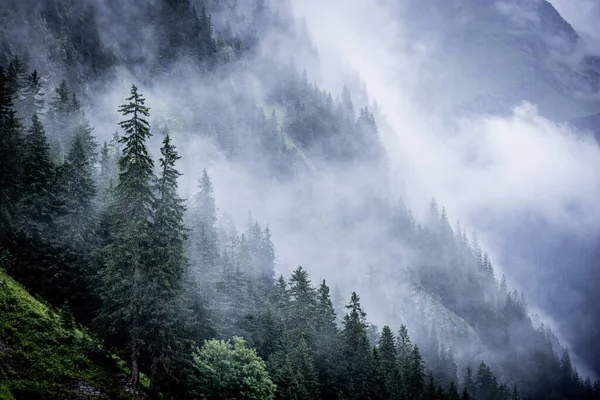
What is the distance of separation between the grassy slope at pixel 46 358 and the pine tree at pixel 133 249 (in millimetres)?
1873

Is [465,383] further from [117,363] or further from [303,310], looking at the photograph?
[117,363]

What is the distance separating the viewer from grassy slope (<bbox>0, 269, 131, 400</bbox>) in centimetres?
2198

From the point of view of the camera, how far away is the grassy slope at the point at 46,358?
22.0 meters

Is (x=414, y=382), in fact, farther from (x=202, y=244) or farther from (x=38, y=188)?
(x=38, y=188)

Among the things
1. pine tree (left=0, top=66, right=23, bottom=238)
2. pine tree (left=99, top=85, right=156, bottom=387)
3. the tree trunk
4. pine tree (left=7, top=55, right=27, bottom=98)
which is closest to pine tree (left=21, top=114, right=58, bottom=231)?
pine tree (left=0, top=66, right=23, bottom=238)

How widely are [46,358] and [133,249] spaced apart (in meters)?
7.89

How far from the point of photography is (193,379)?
104 feet

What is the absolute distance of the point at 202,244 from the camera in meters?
50.8

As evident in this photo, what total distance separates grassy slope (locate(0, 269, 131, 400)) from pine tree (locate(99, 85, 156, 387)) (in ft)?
6.15

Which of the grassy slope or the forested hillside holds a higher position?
the forested hillside

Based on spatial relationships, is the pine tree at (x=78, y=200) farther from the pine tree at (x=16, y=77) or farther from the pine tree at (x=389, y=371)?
the pine tree at (x=389, y=371)

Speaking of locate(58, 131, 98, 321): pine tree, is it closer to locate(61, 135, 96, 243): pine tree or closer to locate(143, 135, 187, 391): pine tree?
locate(61, 135, 96, 243): pine tree

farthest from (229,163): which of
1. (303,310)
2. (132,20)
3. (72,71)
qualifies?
(303,310)

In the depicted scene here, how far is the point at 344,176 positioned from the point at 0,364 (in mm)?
175043
